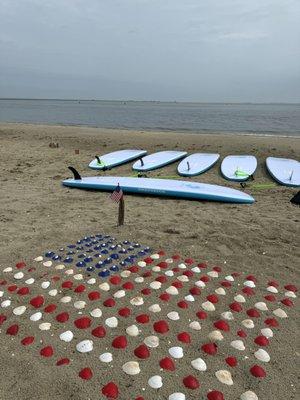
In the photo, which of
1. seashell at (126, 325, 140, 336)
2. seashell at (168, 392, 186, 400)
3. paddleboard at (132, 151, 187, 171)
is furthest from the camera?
paddleboard at (132, 151, 187, 171)

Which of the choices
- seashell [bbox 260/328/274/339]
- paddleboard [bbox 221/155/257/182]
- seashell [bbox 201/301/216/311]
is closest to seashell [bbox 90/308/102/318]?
seashell [bbox 201/301/216/311]

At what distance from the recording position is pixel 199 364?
313 cm

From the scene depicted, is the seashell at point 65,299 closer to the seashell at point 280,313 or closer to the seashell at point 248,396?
the seashell at point 248,396

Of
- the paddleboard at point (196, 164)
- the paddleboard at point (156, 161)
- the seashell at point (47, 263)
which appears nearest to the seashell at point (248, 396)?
the seashell at point (47, 263)

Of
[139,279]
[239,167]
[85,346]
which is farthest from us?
[239,167]

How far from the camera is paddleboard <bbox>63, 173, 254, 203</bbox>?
8172mm

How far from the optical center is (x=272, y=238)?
5.93m

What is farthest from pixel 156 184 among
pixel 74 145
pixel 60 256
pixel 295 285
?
pixel 74 145

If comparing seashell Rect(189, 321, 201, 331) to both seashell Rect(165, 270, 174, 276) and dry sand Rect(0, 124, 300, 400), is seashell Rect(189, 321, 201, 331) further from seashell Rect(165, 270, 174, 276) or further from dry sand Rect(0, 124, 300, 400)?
seashell Rect(165, 270, 174, 276)

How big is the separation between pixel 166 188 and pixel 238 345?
5.44 m

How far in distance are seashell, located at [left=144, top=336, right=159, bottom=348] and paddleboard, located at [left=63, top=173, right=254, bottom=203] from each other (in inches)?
199

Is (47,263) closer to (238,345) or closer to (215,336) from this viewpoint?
(215,336)

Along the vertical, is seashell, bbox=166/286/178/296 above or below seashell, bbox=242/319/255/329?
below

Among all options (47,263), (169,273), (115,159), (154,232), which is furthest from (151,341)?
(115,159)
